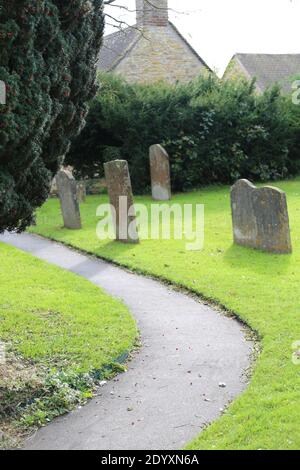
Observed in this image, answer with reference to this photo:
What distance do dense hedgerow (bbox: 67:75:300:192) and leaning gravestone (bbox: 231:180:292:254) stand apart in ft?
32.0

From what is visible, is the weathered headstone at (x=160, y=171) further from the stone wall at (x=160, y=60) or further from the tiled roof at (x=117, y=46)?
the stone wall at (x=160, y=60)

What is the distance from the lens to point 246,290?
29.1 feet

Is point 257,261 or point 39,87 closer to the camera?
point 39,87


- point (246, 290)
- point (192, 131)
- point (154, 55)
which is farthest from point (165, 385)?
point (154, 55)

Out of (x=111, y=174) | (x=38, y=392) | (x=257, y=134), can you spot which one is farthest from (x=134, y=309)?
(x=257, y=134)

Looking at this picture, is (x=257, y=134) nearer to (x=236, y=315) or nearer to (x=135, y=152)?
(x=135, y=152)

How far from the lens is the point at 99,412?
17.5ft

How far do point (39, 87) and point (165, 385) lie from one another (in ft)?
10.7

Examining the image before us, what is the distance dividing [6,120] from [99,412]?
2.85 meters

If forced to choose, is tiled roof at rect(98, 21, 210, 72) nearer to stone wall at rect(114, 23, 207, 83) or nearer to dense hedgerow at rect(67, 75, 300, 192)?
stone wall at rect(114, 23, 207, 83)

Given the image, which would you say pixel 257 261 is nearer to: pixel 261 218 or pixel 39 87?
pixel 261 218

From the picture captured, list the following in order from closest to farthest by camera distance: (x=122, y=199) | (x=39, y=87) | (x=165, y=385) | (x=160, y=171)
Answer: (x=39, y=87)
(x=165, y=385)
(x=122, y=199)
(x=160, y=171)

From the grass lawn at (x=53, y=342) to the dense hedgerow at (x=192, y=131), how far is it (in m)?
12.2

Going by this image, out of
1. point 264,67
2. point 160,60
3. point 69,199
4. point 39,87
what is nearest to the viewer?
point 39,87
